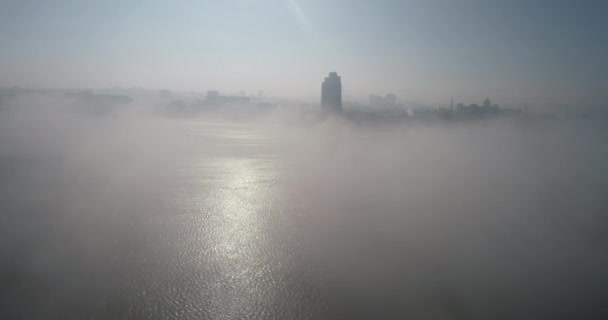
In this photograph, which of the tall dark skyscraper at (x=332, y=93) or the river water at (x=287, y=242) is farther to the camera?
the tall dark skyscraper at (x=332, y=93)

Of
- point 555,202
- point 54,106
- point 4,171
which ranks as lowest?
point 555,202

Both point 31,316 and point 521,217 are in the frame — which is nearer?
point 31,316

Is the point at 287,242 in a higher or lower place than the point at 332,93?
lower

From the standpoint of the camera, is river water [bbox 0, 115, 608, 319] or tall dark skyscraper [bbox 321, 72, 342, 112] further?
tall dark skyscraper [bbox 321, 72, 342, 112]

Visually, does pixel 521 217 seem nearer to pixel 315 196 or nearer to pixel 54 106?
pixel 315 196

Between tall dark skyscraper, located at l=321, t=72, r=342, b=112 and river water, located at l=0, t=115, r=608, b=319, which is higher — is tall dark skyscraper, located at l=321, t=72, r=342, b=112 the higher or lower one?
the higher one

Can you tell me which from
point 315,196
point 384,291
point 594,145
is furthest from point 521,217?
point 594,145

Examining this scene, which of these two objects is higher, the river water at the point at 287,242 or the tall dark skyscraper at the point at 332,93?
the tall dark skyscraper at the point at 332,93

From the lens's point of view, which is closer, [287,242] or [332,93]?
[287,242]
